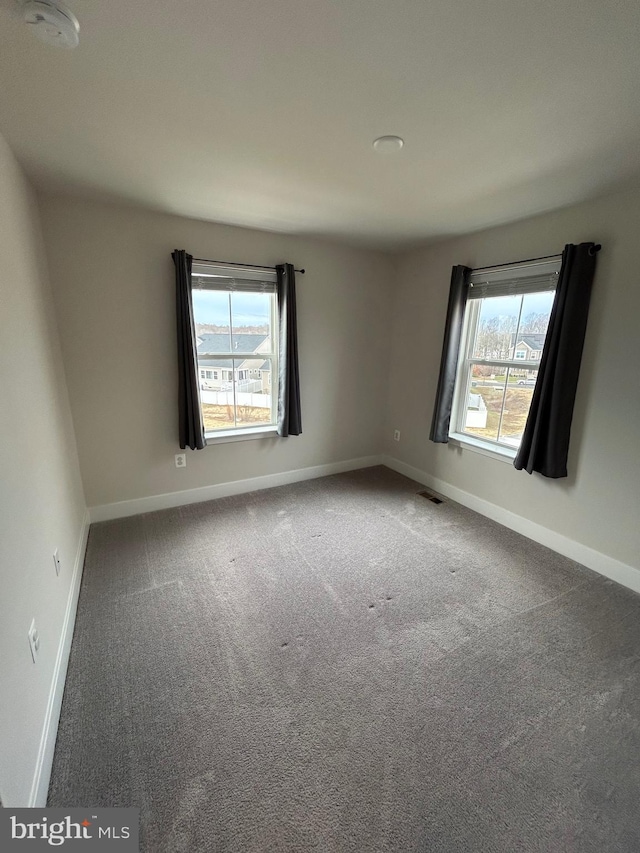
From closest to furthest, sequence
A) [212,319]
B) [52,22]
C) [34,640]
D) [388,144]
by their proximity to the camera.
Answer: [52,22] → [34,640] → [388,144] → [212,319]

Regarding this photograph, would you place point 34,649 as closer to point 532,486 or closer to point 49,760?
point 49,760

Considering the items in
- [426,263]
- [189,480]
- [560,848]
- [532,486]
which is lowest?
[560,848]

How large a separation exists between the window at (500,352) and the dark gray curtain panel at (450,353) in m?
0.07

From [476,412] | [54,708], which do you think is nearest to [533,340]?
[476,412]

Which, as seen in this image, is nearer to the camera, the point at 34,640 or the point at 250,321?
the point at 34,640

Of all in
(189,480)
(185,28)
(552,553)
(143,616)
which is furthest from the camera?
(189,480)

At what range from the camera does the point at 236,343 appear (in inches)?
123

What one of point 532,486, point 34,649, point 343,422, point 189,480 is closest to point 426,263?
point 343,422

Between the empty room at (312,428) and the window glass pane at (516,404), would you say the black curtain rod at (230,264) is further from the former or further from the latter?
the window glass pane at (516,404)

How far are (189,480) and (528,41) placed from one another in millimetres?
3170

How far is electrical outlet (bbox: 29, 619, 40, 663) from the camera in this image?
1227 millimetres

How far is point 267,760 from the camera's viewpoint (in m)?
1.26

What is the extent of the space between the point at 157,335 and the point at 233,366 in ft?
2.18

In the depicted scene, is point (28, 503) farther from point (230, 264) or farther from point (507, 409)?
point (507, 409)
